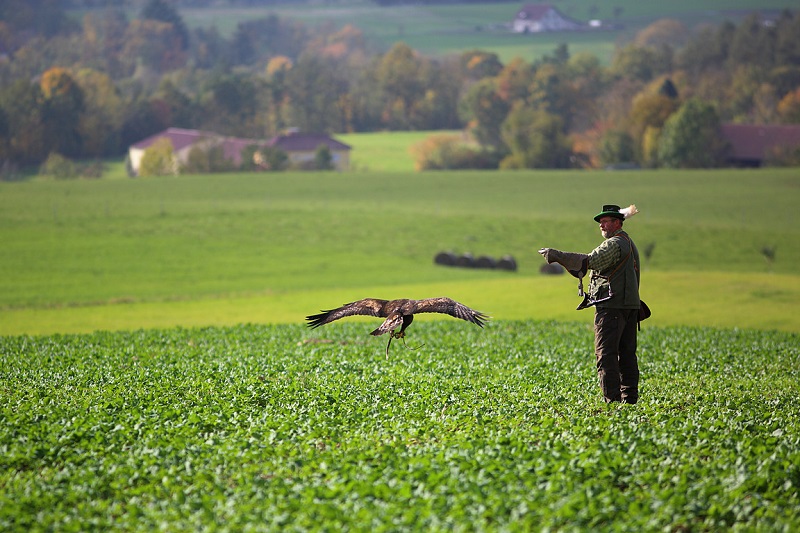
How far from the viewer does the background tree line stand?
420 ft

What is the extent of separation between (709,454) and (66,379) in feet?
37.9

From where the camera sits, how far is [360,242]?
233ft

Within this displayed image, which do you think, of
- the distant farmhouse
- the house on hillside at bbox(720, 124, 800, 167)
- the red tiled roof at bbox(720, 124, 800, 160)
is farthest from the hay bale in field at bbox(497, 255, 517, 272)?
the red tiled roof at bbox(720, 124, 800, 160)

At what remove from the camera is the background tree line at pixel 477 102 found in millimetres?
127938

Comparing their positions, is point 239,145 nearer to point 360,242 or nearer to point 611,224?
point 360,242

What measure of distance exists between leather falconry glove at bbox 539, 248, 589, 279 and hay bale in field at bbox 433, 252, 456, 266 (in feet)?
152

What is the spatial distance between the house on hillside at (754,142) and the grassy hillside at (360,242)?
52.5 feet

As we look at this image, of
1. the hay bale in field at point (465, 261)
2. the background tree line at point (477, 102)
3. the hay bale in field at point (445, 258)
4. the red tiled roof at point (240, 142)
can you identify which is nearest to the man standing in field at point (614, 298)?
the hay bale in field at point (465, 261)

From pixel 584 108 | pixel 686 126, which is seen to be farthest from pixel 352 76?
pixel 686 126

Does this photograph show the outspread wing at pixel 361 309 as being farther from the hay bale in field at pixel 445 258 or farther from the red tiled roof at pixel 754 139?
the red tiled roof at pixel 754 139

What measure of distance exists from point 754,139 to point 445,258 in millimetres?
74828

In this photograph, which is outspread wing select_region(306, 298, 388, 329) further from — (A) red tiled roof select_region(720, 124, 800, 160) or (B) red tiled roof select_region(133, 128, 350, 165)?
(B) red tiled roof select_region(133, 128, 350, 165)

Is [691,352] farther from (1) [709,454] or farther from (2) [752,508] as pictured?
(2) [752,508]

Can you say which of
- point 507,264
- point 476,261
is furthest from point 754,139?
point 476,261
